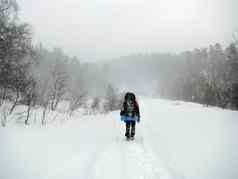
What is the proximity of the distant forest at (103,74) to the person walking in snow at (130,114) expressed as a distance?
6.92 m

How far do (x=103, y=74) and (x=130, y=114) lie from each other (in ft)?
377

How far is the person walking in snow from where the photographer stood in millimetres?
8742

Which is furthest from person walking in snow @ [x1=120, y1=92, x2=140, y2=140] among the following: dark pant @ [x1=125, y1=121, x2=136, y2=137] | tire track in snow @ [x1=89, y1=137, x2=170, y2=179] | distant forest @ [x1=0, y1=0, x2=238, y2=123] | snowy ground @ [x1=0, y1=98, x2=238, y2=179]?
distant forest @ [x1=0, y1=0, x2=238, y2=123]

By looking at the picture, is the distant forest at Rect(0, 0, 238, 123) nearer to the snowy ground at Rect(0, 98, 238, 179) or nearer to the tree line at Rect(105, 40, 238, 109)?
the tree line at Rect(105, 40, 238, 109)

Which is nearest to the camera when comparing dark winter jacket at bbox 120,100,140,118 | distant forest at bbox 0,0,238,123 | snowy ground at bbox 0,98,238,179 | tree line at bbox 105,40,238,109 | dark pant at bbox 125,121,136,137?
snowy ground at bbox 0,98,238,179

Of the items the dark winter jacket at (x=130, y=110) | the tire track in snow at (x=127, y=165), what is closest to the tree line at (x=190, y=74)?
the dark winter jacket at (x=130, y=110)

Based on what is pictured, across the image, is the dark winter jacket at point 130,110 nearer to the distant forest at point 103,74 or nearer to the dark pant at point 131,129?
the dark pant at point 131,129

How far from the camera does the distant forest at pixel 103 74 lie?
1305cm

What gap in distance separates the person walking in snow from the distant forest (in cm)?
692

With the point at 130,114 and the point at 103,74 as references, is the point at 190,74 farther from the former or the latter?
the point at 130,114

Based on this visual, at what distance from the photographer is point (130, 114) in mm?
8789

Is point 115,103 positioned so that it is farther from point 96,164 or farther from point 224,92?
point 96,164

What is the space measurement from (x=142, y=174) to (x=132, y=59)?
16110 centimetres

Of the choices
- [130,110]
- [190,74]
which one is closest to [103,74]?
[190,74]
